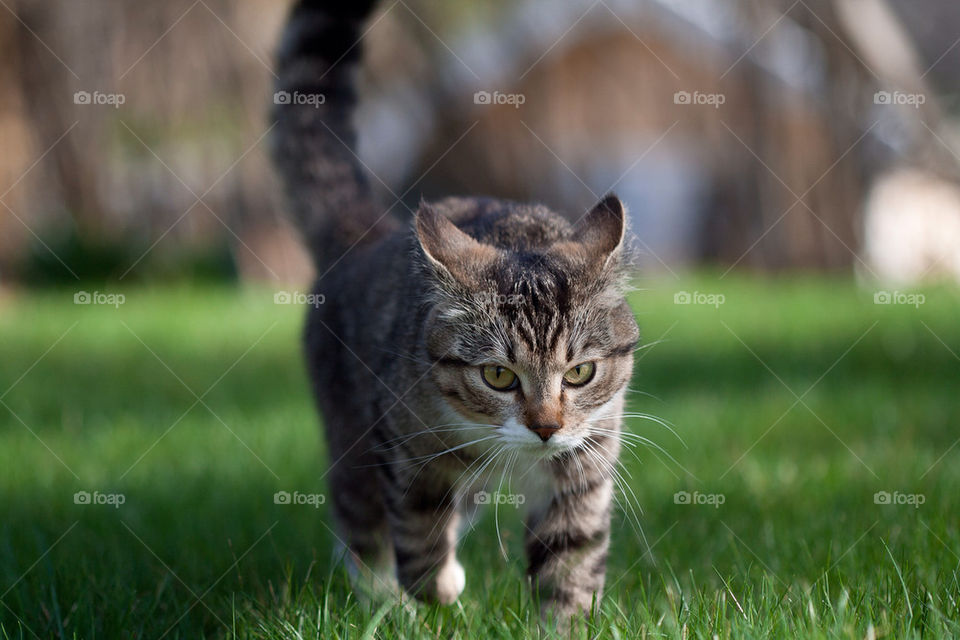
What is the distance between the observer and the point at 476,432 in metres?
2.91

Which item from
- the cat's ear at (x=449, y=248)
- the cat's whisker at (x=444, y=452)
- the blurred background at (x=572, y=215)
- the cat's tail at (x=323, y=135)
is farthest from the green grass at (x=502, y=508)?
the cat's tail at (x=323, y=135)

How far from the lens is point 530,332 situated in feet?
9.11

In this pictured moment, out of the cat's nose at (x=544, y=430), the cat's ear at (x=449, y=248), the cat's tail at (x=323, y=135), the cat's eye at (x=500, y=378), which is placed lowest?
the cat's nose at (x=544, y=430)

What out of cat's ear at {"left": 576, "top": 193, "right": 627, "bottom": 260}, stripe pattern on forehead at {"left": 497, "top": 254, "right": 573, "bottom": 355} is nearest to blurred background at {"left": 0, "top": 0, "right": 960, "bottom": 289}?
cat's ear at {"left": 576, "top": 193, "right": 627, "bottom": 260}

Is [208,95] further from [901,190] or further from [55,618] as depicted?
[901,190]

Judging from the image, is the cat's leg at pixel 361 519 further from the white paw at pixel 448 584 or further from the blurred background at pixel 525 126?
the blurred background at pixel 525 126

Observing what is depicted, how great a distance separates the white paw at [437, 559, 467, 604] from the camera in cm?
310

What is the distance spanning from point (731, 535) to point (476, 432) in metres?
1.24

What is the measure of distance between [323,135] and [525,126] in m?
10.2

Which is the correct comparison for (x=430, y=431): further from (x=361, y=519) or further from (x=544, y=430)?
(x=361, y=519)

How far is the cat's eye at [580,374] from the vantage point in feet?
9.30

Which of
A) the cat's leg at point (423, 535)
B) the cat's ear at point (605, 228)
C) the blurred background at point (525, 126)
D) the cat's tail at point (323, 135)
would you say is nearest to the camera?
the cat's ear at point (605, 228)

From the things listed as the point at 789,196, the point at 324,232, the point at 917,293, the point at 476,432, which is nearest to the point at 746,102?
the point at 789,196

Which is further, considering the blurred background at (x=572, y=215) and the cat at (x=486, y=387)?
the blurred background at (x=572, y=215)
